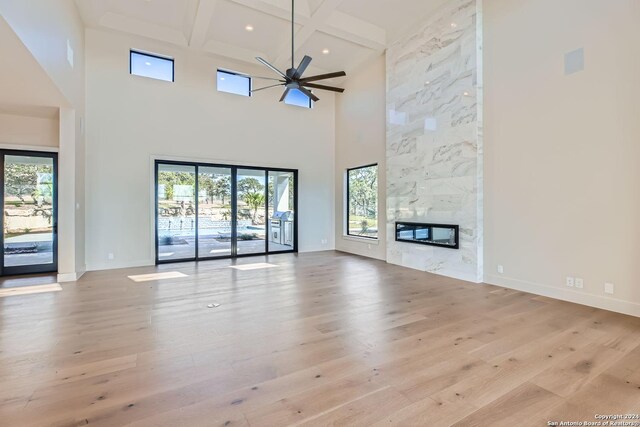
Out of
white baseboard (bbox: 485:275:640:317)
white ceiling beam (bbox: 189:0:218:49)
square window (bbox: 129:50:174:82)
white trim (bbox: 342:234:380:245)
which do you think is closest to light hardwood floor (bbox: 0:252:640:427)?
white baseboard (bbox: 485:275:640:317)

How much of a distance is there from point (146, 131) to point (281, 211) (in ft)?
12.4

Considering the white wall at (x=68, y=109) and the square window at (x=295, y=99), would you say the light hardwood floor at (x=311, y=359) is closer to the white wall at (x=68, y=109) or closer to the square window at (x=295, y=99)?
the white wall at (x=68, y=109)

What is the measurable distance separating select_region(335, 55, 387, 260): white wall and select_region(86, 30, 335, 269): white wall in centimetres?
140

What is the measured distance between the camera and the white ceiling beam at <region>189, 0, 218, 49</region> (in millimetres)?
5645

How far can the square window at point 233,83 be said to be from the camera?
770cm

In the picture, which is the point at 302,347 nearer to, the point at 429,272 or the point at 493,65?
the point at 429,272

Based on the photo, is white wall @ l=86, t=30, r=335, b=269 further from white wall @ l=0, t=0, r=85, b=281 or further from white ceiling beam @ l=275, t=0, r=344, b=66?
white ceiling beam @ l=275, t=0, r=344, b=66

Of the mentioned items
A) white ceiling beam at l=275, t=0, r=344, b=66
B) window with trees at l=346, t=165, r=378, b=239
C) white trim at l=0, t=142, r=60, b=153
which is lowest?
window with trees at l=346, t=165, r=378, b=239

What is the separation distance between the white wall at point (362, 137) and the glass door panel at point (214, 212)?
3.24 metres

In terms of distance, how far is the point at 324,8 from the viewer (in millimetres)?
5789

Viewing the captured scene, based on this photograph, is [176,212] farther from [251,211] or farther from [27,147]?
[27,147]

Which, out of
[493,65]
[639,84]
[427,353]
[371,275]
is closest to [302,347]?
[427,353]

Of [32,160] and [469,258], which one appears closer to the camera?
[469,258]

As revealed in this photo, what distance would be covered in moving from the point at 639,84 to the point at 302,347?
188 inches
